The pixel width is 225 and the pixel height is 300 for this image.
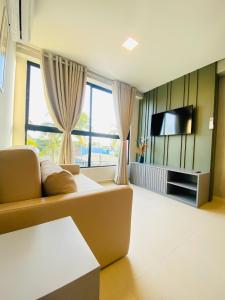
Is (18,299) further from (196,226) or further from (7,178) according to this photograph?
(196,226)

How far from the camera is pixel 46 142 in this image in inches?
120

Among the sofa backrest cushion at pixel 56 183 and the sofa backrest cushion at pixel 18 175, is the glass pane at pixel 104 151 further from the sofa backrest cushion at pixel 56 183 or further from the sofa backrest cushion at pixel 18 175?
the sofa backrest cushion at pixel 18 175

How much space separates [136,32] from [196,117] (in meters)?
1.95

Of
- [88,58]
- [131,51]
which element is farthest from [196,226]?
[88,58]

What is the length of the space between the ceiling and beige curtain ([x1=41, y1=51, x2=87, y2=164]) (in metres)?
0.18

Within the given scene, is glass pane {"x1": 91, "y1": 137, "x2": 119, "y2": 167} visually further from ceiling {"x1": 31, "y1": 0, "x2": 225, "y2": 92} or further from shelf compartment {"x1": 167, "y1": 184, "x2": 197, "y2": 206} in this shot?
ceiling {"x1": 31, "y1": 0, "x2": 225, "y2": 92}

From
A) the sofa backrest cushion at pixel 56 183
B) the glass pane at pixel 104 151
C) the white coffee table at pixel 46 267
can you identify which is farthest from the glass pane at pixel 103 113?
the white coffee table at pixel 46 267

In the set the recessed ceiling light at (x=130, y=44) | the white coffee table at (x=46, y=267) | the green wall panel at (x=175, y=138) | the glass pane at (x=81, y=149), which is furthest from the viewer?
the glass pane at (x=81, y=149)

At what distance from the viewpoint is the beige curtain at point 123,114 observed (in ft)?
12.1

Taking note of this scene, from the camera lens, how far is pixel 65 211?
965 millimetres

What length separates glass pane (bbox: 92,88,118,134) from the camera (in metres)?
3.69

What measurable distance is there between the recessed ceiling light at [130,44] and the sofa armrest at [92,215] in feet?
7.28

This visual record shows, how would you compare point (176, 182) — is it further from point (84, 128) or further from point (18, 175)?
point (18, 175)

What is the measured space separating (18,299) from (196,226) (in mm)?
2097
